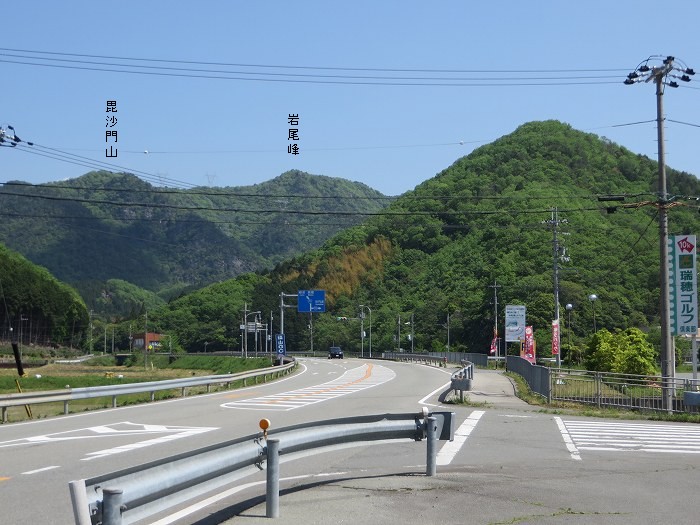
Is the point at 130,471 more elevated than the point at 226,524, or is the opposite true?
the point at 130,471

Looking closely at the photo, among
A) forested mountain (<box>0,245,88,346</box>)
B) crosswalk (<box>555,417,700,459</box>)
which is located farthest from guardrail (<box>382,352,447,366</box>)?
forested mountain (<box>0,245,88,346</box>)

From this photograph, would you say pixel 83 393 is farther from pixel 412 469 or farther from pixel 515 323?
pixel 515 323

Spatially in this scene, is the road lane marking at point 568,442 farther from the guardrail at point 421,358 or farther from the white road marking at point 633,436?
the guardrail at point 421,358

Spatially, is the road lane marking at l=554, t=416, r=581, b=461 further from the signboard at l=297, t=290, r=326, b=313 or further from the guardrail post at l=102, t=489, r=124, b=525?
the signboard at l=297, t=290, r=326, b=313

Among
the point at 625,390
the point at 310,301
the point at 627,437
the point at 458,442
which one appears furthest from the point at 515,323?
the point at 458,442

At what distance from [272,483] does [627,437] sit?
12003 mm

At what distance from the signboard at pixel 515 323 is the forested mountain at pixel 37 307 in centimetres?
10793

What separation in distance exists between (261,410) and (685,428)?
11559 millimetres

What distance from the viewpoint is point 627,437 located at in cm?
1867

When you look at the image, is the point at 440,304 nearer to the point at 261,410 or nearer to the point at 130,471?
the point at 261,410

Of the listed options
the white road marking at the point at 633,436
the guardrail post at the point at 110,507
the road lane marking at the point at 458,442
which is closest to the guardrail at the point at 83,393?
the road lane marking at the point at 458,442

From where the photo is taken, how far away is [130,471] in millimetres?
6508

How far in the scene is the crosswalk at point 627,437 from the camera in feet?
54.2

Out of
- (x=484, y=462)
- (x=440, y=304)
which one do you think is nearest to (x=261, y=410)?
(x=484, y=462)
